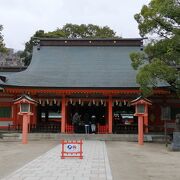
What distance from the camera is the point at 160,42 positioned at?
799 inches

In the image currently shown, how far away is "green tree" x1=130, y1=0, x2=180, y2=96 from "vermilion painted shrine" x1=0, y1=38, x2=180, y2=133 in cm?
338

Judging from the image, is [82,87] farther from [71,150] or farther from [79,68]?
[71,150]

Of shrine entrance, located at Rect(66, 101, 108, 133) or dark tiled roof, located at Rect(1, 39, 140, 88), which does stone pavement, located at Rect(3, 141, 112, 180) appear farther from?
shrine entrance, located at Rect(66, 101, 108, 133)

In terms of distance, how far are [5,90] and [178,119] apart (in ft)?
39.7

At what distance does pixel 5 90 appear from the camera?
25.4 m

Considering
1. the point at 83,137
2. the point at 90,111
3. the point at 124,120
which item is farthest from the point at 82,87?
the point at 124,120

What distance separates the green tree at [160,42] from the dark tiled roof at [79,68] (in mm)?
5055

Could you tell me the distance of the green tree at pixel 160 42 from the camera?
62.5ft

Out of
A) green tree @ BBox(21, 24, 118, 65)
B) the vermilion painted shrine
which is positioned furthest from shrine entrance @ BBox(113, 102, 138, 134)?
green tree @ BBox(21, 24, 118, 65)

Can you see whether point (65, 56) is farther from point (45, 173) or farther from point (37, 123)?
point (45, 173)

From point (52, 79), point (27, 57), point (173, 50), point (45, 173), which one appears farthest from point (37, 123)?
point (27, 57)

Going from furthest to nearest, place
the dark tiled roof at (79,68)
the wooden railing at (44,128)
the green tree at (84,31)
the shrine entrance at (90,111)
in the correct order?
the green tree at (84,31)
the shrine entrance at (90,111)
the wooden railing at (44,128)
the dark tiled roof at (79,68)

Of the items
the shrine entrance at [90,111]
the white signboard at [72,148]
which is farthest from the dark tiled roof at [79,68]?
the white signboard at [72,148]

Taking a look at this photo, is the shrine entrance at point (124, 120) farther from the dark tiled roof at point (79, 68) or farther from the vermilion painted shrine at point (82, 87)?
the dark tiled roof at point (79, 68)
